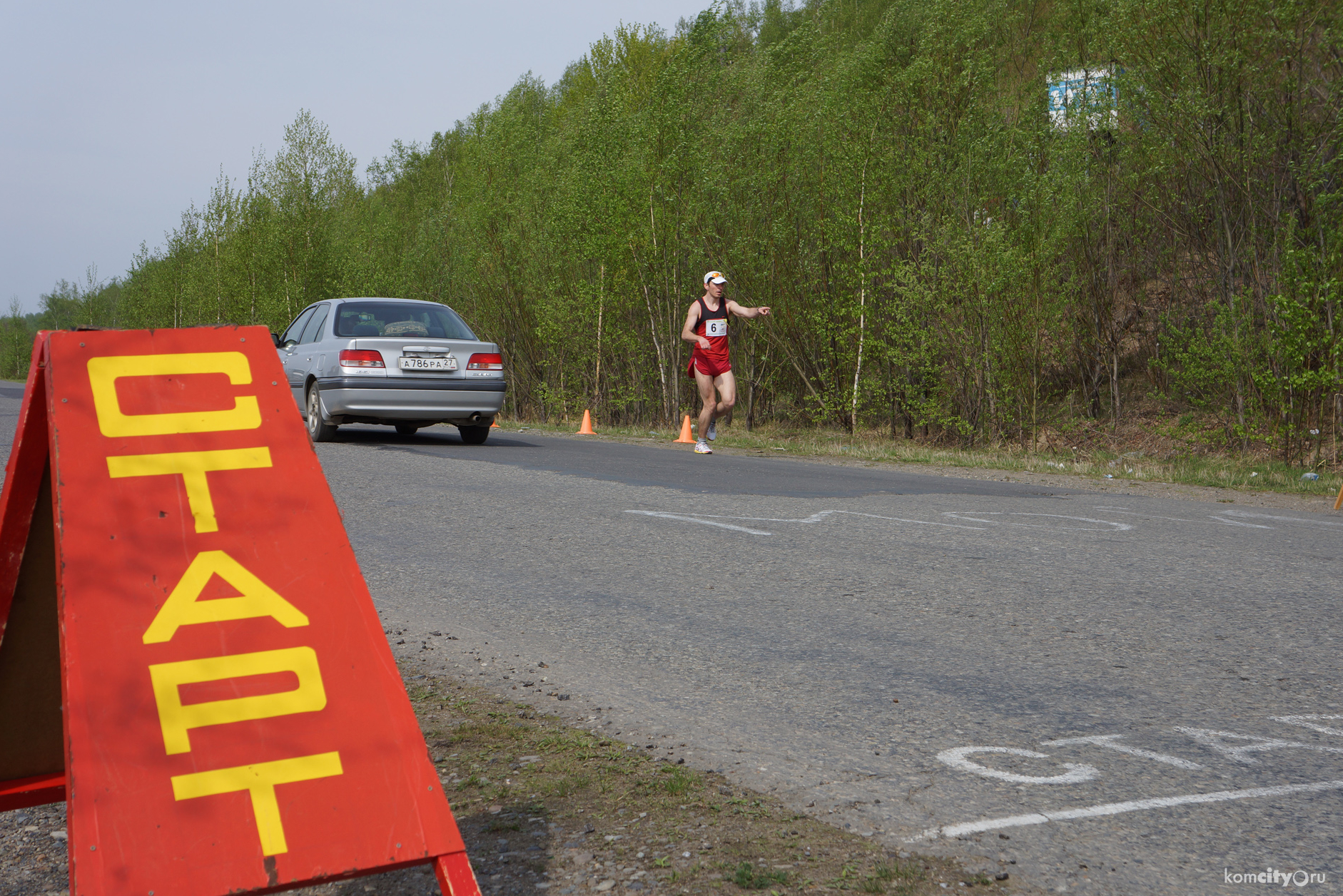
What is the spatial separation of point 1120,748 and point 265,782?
8.69 ft

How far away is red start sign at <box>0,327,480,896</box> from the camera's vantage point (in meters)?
2.09

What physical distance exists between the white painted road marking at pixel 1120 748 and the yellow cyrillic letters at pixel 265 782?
2.39m

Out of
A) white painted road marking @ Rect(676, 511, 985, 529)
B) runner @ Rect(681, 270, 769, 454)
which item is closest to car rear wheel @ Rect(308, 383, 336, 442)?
runner @ Rect(681, 270, 769, 454)

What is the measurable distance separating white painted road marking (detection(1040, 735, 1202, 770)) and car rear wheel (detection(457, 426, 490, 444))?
11.9m

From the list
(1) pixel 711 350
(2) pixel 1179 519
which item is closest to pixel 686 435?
(1) pixel 711 350

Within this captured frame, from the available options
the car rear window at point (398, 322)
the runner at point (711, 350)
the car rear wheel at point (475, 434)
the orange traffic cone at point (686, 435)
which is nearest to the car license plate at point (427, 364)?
the car rear window at point (398, 322)

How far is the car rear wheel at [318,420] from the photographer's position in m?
14.2

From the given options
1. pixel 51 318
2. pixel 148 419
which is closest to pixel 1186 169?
pixel 148 419

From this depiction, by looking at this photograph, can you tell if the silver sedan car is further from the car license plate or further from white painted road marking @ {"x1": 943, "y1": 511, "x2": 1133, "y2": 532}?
white painted road marking @ {"x1": 943, "y1": 511, "x2": 1133, "y2": 532}

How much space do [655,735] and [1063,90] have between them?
18.5 metres

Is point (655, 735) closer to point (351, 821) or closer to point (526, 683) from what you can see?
point (526, 683)

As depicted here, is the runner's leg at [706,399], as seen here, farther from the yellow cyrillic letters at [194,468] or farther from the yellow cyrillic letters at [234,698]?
the yellow cyrillic letters at [234,698]

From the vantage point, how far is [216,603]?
2.34 m

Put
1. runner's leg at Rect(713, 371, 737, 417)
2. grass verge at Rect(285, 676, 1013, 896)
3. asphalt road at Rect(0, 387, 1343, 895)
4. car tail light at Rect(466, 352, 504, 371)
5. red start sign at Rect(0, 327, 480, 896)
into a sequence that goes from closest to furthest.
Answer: red start sign at Rect(0, 327, 480, 896) → grass verge at Rect(285, 676, 1013, 896) → asphalt road at Rect(0, 387, 1343, 895) → car tail light at Rect(466, 352, 504, 371) → runner's leg at Rect(713, 371, 737, 417)
